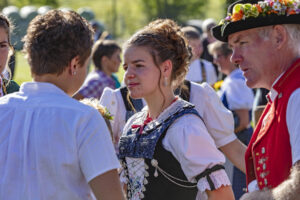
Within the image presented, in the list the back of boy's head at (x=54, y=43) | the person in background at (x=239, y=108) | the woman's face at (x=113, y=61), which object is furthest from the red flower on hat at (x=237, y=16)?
the woman's face at (x=113, y=61)

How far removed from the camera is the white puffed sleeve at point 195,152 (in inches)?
106

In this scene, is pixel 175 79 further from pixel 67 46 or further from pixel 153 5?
pixel 153 5

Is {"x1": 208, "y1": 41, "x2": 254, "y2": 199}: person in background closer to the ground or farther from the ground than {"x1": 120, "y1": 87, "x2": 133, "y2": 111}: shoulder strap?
closer to the ground

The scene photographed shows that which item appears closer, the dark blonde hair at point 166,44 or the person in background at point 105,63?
the dark blonde hair at point 166,44

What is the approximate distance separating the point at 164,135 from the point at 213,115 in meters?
0.84

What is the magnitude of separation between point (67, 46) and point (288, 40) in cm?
95

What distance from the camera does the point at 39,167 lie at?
7.05ft

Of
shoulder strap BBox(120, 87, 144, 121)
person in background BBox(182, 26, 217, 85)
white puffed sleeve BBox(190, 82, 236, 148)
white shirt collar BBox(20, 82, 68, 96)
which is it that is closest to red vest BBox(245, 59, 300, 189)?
white shirt collar BBox(20, 82, 68, 96)

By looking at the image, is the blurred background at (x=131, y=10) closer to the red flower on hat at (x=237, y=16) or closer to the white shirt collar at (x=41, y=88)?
the red flower on hat at (x=237, y=16)

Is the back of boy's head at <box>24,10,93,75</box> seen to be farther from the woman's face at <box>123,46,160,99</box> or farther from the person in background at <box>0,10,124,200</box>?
the woman's face at <box>123,46,160,99</box>

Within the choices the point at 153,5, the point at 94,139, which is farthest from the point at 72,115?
the point at 153,5

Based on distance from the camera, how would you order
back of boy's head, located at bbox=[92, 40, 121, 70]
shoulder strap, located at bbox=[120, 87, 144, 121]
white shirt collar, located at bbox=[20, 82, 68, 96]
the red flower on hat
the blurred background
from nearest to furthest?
white shirt collar, located at bbox=[20, 82, 68, 96]
the red flower on hat
shoulder strap, located at bbox=[120, 87, 144, 121]
back of boy's head, located at bbox=[92, 40, 121, 70]
the blurred background

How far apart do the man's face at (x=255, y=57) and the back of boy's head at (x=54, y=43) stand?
2.39 ft

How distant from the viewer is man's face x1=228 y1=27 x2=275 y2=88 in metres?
2.43
